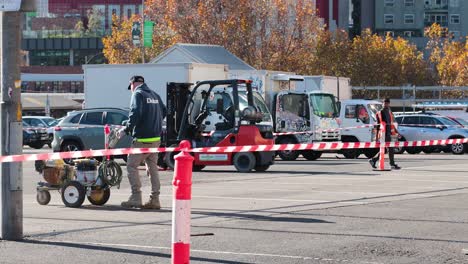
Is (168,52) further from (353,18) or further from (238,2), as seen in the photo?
(353,18)

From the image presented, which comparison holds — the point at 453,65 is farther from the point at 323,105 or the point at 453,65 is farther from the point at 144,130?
the point at 144,130

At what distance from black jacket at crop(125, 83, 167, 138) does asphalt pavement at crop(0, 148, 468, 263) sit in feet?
3.70

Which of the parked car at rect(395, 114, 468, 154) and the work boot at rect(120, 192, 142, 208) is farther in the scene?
the parked car at rect(395, 114, 468, 154)

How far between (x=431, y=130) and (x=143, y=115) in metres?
25.2

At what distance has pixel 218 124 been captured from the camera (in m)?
24.9

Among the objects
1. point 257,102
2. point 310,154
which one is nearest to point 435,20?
point 310,154

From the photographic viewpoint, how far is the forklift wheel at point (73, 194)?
14.7 metres

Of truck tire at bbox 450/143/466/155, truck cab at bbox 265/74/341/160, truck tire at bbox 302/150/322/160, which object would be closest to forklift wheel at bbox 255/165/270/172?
truck cab at bbox 265/74/341/160

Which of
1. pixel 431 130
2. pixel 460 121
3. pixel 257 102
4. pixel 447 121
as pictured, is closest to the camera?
pixel 257 102

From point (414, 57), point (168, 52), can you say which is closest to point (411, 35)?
point (414, 57)

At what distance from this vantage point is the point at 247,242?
1081 cm

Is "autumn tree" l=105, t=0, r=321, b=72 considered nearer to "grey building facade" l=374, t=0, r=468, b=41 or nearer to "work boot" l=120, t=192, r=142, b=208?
"work boot" l=120, t=192, r=142, b=208

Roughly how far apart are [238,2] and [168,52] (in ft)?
78.3

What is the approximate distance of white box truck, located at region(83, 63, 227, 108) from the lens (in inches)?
1273
